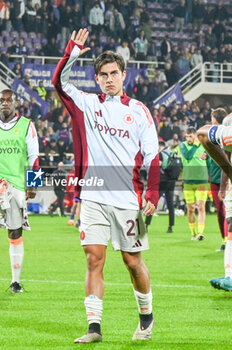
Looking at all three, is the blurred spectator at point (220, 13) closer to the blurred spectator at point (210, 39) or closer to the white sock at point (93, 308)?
the blurred spectator at point (210, 39)

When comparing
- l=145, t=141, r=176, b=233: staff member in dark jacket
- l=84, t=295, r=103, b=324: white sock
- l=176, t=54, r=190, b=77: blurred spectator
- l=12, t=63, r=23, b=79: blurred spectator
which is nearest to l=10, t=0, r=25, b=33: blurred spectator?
l=12, t=63, r=23, b=79: blurred spectator

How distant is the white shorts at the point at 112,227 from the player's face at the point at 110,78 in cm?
81

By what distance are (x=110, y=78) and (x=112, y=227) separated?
1.06 meters

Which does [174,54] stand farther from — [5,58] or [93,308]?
[93,308]

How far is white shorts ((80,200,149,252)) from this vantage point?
19.2ft

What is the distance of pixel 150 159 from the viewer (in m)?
5.92

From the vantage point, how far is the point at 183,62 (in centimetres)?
3388

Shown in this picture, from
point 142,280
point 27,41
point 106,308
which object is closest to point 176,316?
point 106,308

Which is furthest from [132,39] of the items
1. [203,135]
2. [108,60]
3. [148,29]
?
[203,135]

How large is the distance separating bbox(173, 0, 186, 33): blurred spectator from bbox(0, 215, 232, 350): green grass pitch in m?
23.7

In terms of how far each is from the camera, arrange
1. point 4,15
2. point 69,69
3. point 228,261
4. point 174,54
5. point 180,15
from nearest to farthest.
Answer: point 69,69 → point 228,261 → point 4,15 → point 174,54 → point 180,15

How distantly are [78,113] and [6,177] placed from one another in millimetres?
2981

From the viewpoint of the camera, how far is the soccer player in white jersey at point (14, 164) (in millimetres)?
8742

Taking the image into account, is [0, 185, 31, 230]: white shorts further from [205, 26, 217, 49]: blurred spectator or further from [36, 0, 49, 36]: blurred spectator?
[205, 26, 217, 49]: blurred spectator
